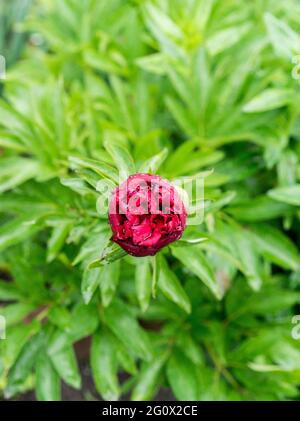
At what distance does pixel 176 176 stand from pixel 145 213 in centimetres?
39

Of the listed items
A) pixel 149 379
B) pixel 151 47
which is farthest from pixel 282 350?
pixel 151 47

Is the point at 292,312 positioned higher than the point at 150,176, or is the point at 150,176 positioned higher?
the point at 150,176

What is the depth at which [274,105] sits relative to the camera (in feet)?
3.33

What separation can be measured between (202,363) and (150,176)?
61cm

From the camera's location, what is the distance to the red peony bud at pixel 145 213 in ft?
1.98

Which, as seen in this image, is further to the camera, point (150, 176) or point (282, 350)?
point (282, 350)

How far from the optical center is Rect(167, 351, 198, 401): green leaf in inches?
42.3

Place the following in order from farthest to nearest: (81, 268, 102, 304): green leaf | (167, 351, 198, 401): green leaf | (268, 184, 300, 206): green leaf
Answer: (167, 351, 198, 401): green leaf < (268, 184, 300, 206): green leaf < (81, 268, 102, 304): green leaf

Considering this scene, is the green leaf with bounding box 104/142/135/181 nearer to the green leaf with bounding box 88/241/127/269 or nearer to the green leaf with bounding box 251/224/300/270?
the green leaf with bounding box 88/241/127/269

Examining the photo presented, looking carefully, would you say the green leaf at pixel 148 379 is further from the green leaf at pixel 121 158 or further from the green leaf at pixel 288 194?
the green leaf at pixel 121 158

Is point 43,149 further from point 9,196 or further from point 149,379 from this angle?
point 149,379

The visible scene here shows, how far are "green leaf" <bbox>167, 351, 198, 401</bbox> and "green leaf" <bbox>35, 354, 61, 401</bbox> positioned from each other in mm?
206

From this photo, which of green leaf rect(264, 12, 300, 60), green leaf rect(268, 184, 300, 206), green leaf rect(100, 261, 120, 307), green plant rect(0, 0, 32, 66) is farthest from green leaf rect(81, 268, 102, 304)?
green plant rect(0, 0, 32, 66)
